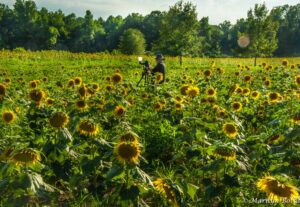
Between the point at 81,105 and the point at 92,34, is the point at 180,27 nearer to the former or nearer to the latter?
the point at 81,105

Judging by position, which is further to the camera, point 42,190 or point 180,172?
point 180,172

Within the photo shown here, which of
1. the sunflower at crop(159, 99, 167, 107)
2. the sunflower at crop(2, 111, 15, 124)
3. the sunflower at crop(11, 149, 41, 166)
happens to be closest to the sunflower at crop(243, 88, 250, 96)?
the sunflower at crop(159, 99, 167, 107)

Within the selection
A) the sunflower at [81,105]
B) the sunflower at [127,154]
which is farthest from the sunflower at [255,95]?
the sunflower at [127,154]

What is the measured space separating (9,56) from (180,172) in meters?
20.3

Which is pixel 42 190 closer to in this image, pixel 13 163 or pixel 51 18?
pixel 13 163

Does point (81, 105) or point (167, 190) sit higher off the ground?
point (81, 105)

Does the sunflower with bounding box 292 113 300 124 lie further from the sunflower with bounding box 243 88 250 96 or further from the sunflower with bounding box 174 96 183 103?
the sunflower with bounding box 243 88 250 96

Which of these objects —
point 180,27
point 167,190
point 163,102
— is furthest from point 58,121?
point 180,27

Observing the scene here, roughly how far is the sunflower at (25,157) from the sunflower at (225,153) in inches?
48.0

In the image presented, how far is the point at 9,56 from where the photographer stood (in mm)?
22078

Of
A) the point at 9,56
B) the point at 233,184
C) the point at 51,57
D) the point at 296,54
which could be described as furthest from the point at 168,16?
the point at 296,54

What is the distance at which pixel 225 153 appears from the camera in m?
2.49

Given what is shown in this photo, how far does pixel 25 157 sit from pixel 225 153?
52.2 inches

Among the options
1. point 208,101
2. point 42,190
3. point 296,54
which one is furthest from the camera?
point 296,54
